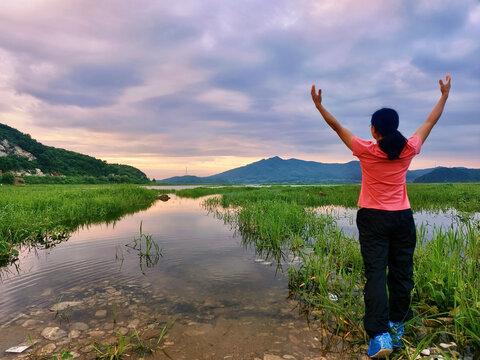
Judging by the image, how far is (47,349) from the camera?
11.1 ft

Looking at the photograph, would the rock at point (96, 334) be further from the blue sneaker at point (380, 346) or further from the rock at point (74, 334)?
the blue sneaker at point (380, 346)

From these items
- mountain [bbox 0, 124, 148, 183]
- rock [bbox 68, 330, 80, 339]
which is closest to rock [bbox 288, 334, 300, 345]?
rock [bbox 68, 330, 80, 339]

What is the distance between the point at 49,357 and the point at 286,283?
14.3ft

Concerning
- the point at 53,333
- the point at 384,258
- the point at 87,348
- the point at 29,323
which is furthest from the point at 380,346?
the point at 29,323

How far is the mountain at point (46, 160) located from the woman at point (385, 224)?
311 ft

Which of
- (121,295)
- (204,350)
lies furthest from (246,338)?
(121,295)

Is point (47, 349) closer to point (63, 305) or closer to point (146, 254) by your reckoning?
point (63, 305)

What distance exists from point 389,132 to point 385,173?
0.52 metres

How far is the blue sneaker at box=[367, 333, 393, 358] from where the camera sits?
120 inches

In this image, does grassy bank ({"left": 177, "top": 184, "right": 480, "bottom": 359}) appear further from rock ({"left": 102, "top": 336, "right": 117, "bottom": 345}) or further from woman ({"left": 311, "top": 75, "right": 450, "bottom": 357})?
rock ({"left": 102, "top": 336, "right": 117, "bottom": 345})

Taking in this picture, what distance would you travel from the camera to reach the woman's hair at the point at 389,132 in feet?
9.95

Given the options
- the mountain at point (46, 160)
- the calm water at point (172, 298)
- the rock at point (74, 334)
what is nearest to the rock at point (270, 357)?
the calm water at point (172, 298)

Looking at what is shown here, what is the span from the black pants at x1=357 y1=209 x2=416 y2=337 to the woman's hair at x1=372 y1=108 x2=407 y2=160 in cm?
78

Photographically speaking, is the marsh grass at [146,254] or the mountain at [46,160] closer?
the marsh grass at [146,254]
